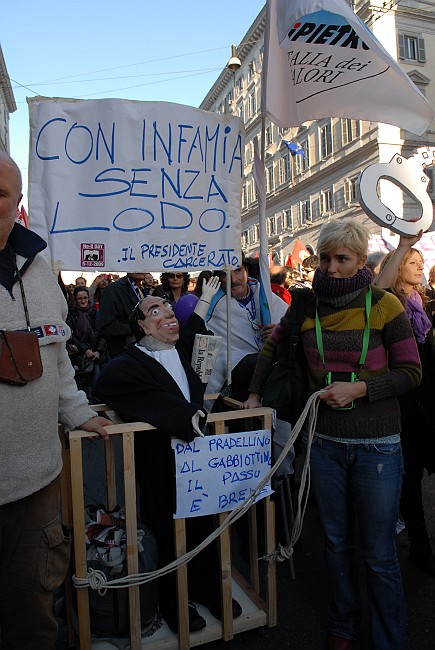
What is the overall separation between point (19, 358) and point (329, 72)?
7.52 ft

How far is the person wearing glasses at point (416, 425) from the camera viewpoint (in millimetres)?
3164

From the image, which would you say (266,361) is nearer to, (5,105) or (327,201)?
(327,201)

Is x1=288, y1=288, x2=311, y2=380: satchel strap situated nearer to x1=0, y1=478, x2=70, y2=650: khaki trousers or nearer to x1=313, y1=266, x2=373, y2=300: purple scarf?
x1=313, y1=266, x2=373, y2=300: purple scarf

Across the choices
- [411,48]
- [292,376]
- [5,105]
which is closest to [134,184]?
[292,376]

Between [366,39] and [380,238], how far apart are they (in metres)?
5.14

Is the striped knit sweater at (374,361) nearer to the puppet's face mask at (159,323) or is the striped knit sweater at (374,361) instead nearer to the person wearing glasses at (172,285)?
the puppet's face mask at (159,323)

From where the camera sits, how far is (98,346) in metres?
6.97

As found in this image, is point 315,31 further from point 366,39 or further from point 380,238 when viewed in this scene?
point 380,238

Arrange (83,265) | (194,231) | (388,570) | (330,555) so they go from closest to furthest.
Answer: (388,570)
(330,555)
(83,265)
(194,231)

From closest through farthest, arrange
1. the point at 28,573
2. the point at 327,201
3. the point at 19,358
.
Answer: the point at 19,358 < the point at 28,573 < the point at 327,201

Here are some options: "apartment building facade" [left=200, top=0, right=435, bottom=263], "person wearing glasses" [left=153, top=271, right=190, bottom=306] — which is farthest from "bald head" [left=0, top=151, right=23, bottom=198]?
"apartment building facade" [left=200, top=0, right=435, bottom=263]

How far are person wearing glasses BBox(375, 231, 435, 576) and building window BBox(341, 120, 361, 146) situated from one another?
89.2 ft

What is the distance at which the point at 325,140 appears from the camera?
32219 mm

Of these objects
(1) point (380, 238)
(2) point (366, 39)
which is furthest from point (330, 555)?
(1) point (380, 238)
